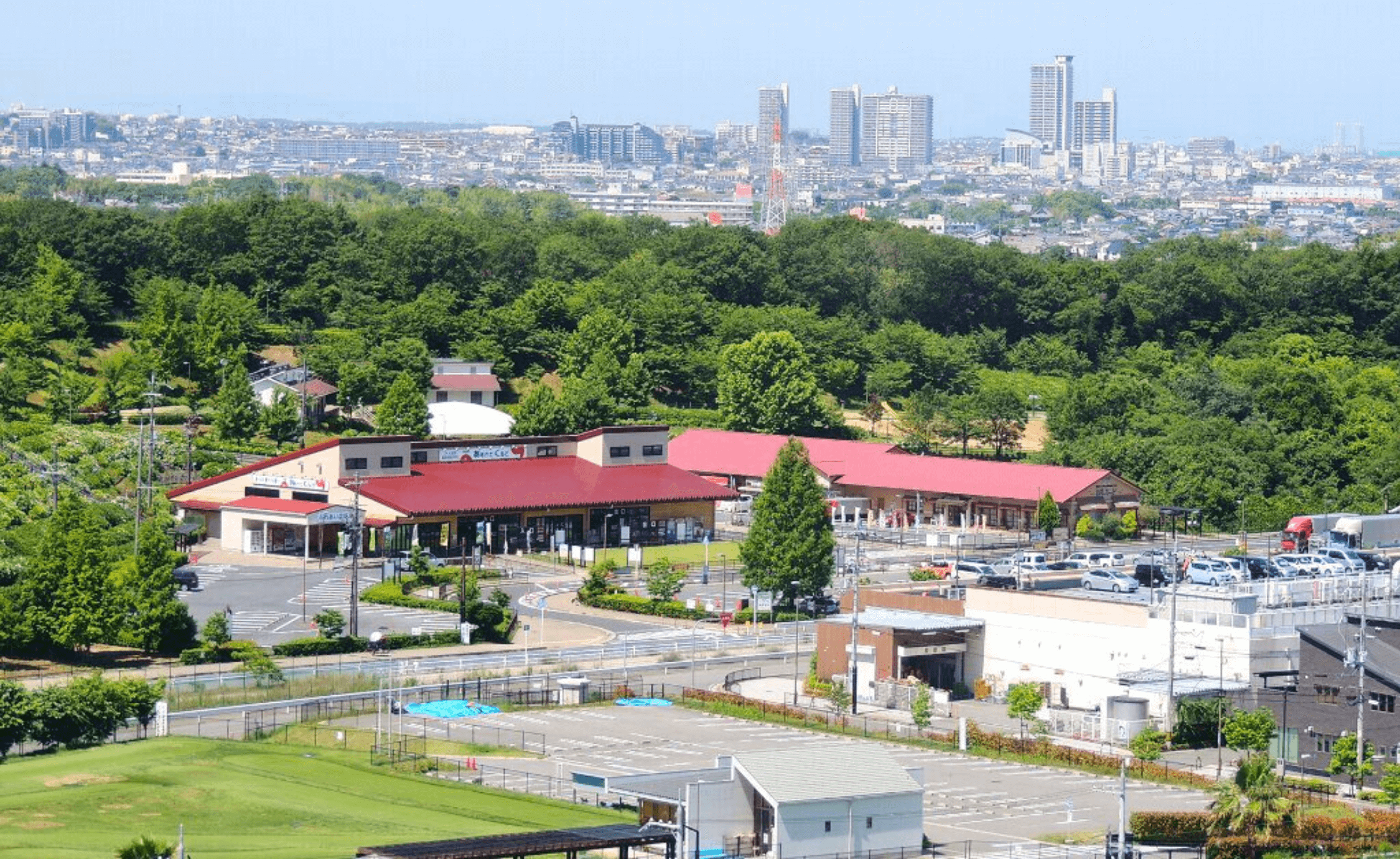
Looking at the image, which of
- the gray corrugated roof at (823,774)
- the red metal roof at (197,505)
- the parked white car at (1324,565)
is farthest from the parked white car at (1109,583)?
the red metal roof at (197,505)

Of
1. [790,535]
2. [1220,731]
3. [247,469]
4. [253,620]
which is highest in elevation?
[247,469]

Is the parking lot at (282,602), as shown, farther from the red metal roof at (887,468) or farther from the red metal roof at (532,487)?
the red metal roof at (887,468)

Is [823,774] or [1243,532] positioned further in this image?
[1243,532]

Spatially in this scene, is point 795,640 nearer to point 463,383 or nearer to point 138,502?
point 138,502

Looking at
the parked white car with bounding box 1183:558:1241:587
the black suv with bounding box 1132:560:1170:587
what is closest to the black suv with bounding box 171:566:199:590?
the black suv with bounding box 1132:560:1170:587

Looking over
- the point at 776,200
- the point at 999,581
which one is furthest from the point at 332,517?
the point at 776,200

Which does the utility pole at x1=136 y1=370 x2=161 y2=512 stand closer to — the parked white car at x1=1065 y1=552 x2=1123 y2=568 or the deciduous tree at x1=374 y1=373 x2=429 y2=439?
the deciduous tree at x1=374 y1=373 x2=429 y2=439
